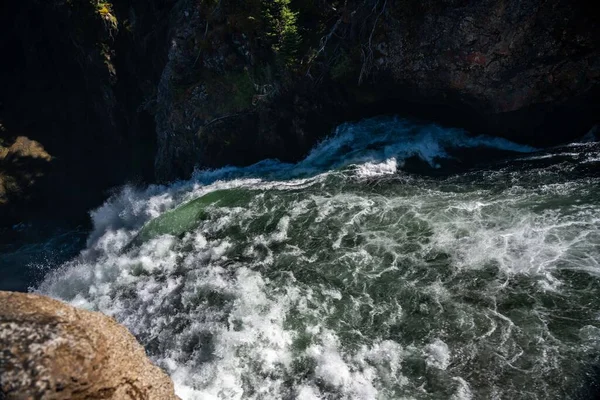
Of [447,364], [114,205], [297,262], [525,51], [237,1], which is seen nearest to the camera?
[447,364]

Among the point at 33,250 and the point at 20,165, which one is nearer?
the point at 33,250

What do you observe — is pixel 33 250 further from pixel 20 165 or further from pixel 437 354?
pixel 437 354

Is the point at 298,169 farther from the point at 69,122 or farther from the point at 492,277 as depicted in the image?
the point at 69,122

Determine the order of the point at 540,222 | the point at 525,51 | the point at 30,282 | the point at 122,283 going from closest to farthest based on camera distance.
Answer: the point at 540,222 → the point at 122,283 → the point at 525,51 → the point at 30,282

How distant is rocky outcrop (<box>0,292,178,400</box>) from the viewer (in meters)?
4.43

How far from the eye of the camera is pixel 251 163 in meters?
21.3

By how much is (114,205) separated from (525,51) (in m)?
22.3

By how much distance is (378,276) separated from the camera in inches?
473

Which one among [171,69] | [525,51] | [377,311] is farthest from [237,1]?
[377,311]

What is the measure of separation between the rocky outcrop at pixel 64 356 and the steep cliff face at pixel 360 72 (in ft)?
50.8

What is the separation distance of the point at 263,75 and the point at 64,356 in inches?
689

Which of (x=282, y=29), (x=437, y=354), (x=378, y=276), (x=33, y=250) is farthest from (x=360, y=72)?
(x=33, y=250)

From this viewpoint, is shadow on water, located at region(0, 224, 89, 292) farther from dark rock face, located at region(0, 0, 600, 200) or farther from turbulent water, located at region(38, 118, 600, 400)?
turbulent water, located at region(38, 118, 600, 400)

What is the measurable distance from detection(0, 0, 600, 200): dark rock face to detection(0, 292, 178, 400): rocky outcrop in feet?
51.1
